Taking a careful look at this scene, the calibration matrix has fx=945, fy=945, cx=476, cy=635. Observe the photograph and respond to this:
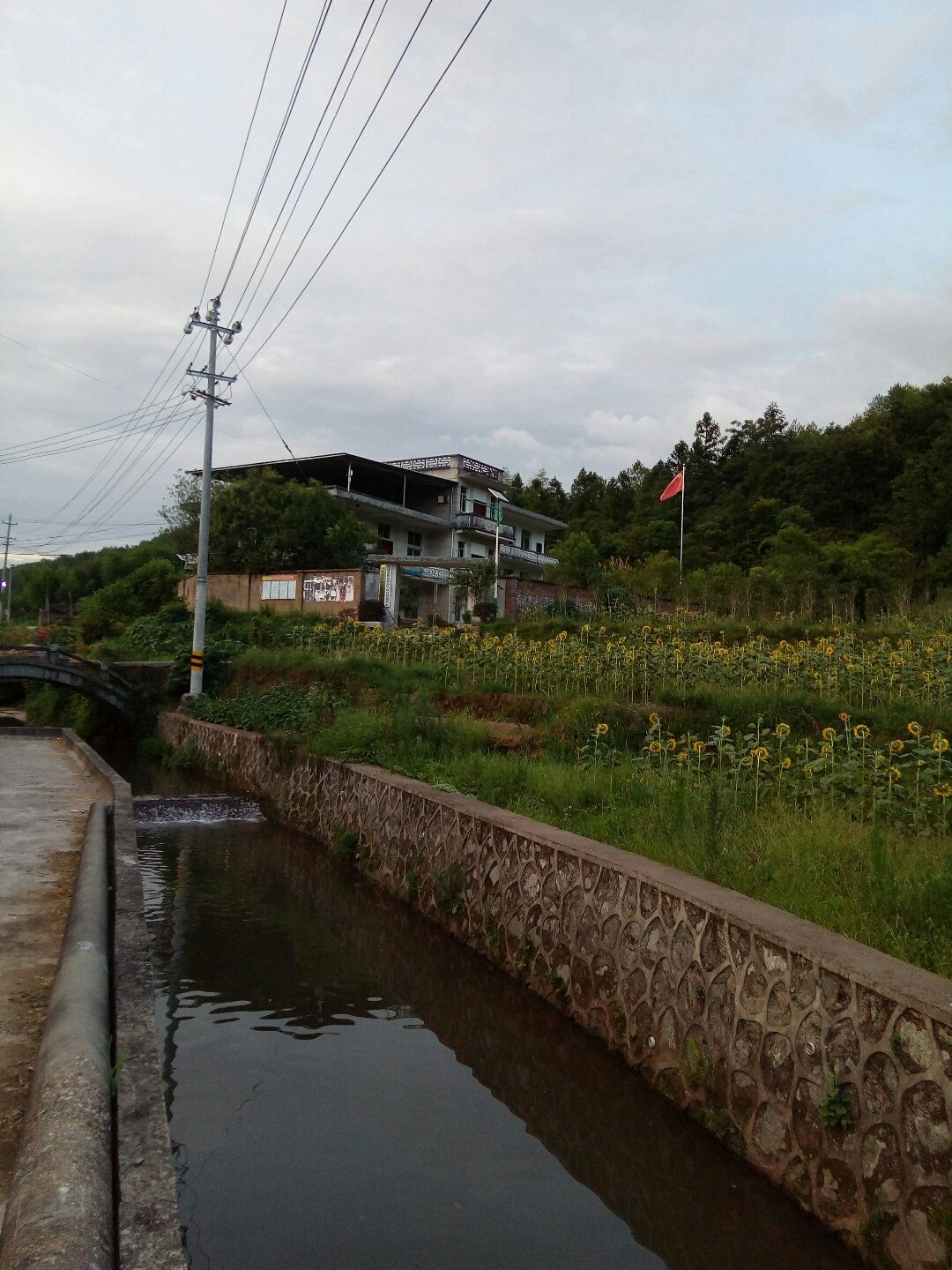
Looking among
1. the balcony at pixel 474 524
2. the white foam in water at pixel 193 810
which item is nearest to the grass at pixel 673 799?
the white foam in water at pixel 193 810

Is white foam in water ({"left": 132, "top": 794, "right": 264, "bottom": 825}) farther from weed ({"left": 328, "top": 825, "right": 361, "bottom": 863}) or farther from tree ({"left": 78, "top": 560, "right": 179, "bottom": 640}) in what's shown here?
tree ({"left": 78, "top": 560, "right": 179, "bottom": 640})

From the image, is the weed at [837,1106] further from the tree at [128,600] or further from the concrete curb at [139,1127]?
the tree at [128,600]

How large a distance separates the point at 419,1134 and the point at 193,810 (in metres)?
10.4

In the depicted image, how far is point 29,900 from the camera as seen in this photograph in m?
6.81

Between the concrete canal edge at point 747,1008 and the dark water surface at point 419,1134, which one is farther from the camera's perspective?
the dark water surface at point 419,1134

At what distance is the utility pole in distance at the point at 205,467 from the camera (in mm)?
23406

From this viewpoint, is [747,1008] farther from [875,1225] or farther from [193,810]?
[193,810]

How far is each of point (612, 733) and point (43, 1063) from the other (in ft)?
26.6

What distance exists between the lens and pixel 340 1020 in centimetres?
700

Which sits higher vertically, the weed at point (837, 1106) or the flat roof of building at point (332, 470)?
the flat roof of building at point (332, 470)

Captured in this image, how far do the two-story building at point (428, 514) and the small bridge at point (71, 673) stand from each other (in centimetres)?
1288

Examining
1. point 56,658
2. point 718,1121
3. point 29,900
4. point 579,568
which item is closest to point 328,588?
point 579,568

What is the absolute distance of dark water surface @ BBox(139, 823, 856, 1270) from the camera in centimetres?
437

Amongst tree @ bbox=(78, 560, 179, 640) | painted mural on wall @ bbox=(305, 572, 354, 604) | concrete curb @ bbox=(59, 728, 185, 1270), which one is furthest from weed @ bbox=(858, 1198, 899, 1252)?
tree @ bbox=(78, 560, 179, 640)
